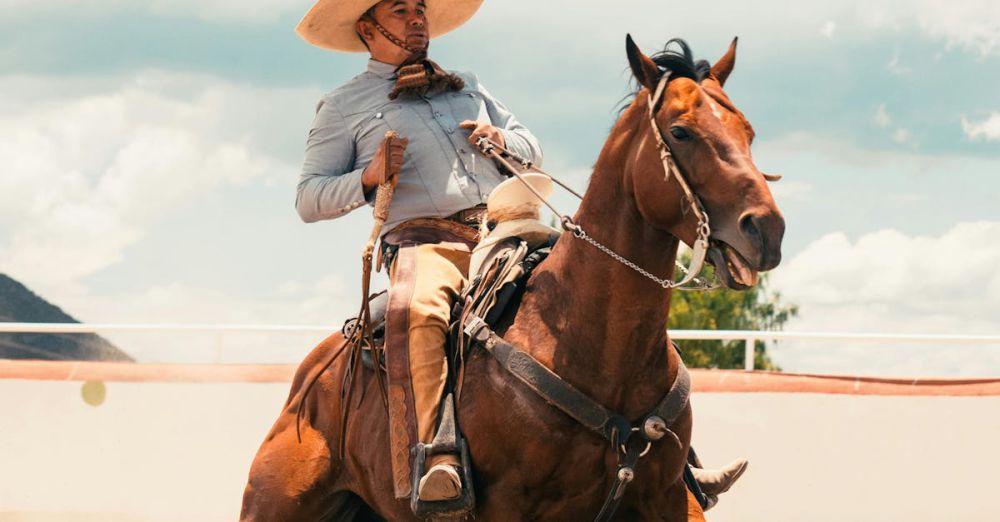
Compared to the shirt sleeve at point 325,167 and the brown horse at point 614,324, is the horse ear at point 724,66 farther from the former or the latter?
the shirt sleeve at point 325,167

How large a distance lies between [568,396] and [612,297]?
38cm

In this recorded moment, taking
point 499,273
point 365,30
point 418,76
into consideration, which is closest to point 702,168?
point 499,273

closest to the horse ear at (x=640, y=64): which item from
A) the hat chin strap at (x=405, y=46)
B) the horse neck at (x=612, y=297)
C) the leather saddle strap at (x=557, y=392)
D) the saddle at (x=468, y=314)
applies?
the horse neck at (x=612, y=297)

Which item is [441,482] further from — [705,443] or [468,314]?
[705,443]

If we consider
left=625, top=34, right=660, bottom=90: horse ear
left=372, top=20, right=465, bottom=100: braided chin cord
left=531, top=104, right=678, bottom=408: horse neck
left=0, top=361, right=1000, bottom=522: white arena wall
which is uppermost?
left=372, top=20, right=465, bottom=100: braided chin cord

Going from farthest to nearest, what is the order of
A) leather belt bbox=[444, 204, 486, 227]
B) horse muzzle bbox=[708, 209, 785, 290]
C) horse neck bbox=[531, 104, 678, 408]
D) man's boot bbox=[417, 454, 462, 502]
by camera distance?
leather belt bbox=[444, 204, 486, 227] < man's boot bbox=[417, 454, 462, 502] < horse neck bbox=[531, 104, 678, 408] < horse muzzle bbox=[708, 209, 785, 290]

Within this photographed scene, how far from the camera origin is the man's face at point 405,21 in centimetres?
583

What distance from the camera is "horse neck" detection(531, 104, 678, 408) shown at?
182 inches

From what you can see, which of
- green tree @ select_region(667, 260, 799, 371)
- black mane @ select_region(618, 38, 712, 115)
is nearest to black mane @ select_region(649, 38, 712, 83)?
black mane @ select_region(618, 38, 712, 115)

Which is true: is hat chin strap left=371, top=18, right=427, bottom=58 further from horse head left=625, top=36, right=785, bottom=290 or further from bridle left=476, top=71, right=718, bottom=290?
horse head left=625, top=36, right=785, bottom=290

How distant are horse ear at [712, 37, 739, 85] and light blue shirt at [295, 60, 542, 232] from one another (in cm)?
117

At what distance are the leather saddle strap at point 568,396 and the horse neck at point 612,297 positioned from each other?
0.17 feet

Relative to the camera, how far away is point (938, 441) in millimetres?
9703

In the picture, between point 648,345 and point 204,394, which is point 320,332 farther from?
point 648,345
